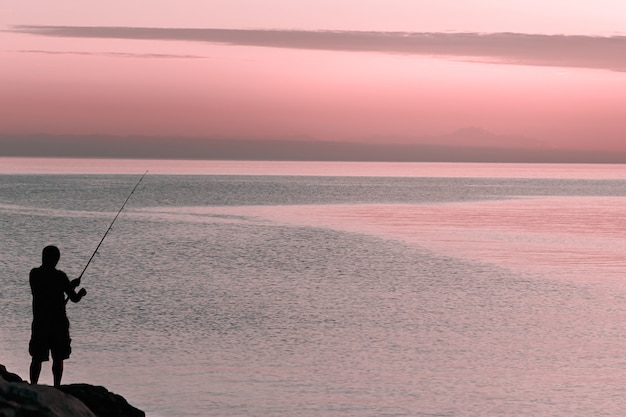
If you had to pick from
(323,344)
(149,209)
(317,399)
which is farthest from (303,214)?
(317,399)

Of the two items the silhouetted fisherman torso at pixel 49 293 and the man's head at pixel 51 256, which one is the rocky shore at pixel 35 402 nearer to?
the silhouetted fisherman torso at pixel 49 293

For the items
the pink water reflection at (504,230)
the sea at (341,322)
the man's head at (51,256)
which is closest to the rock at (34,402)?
the man's head at (51,256)

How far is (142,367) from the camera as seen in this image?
15.8m

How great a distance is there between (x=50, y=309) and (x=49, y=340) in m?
0.34

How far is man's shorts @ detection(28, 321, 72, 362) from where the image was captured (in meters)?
10.6

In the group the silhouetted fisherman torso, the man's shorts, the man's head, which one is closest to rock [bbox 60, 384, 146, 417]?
the man's shorts

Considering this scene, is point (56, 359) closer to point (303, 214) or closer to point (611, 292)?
point (611, 292)

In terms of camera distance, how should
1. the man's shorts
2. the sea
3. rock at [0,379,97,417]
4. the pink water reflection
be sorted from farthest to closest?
the pink water reflection
the sea
the man's shorts
rock at [0,379,97,417]

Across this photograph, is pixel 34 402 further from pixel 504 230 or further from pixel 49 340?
pixel 504 230

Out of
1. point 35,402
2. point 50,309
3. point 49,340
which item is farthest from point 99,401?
point 35,402

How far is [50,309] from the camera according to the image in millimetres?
10500

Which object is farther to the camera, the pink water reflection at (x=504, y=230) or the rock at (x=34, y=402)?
the pink water reflection at (x=504, y=230)

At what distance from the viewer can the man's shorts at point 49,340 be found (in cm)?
1056

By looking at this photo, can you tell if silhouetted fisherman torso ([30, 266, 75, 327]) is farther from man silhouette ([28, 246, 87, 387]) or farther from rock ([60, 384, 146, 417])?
rock ([60, 384, 146, 417])
